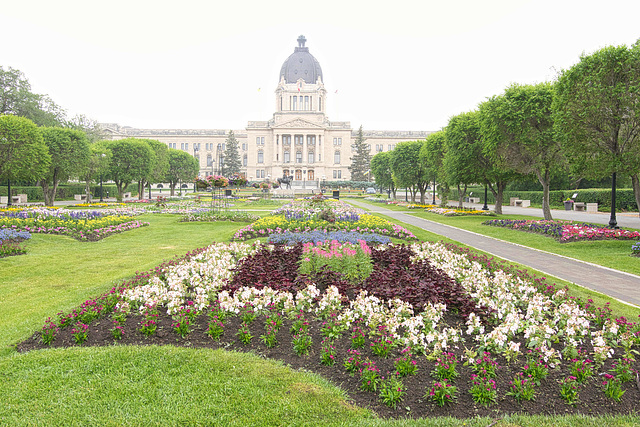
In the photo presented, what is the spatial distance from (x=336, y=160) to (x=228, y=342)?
108354mm

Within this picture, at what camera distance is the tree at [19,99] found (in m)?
49.7

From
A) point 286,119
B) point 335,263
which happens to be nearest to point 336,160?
point 286,119

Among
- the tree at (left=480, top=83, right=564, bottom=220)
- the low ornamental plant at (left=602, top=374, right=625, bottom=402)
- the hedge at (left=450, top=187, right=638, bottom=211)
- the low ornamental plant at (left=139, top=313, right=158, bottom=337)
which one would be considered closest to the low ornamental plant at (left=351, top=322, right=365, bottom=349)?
the low ornamental plant at (left=602, top=374, right=625, bottom=402)

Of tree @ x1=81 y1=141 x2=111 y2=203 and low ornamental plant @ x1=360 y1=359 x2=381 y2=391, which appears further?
tree @ x1=81 y1=141 x2=111 y2=203

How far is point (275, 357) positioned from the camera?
15.3 feet

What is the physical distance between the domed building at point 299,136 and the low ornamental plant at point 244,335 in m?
98.0

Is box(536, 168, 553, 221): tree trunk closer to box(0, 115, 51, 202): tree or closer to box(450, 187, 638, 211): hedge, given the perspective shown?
box(450, 187, 638, 211): hedge

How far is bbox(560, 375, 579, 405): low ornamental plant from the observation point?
3789mm

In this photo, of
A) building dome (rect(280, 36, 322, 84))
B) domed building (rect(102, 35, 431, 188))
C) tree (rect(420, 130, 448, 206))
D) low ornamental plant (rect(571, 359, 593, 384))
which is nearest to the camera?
low ornamental plant (rect(571, 359, 593, 384))

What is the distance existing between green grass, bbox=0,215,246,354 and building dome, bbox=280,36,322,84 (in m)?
103

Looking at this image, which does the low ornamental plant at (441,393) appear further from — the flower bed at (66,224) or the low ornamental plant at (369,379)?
the flower bed at (66,224)


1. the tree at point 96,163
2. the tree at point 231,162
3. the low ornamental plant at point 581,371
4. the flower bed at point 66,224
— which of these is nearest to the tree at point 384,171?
the tree at point 96,163

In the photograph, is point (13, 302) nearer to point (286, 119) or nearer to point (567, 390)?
point (567, 390)

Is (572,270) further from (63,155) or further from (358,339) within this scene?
(63,155)
